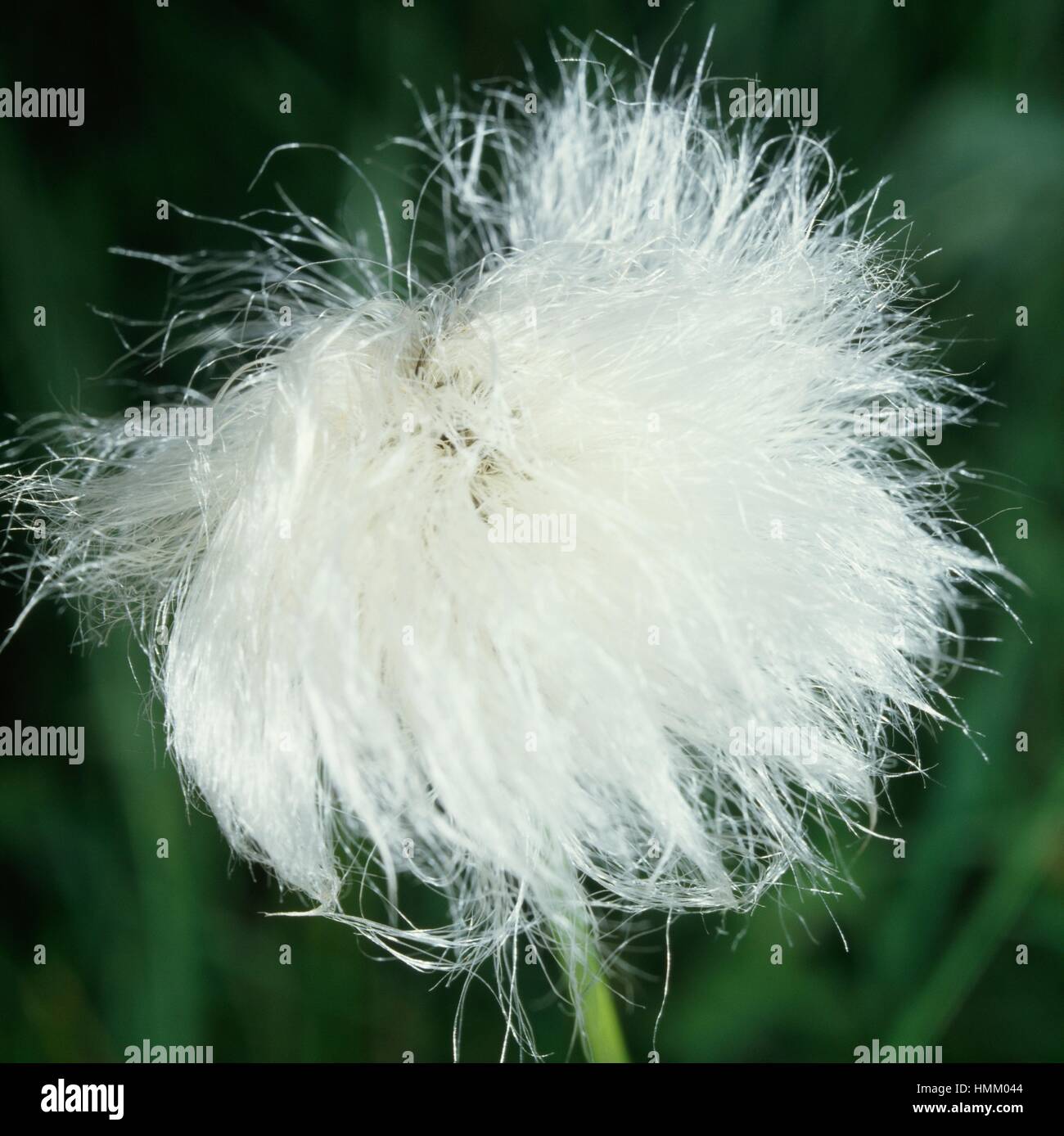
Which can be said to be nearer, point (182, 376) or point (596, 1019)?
point (596, 1019)

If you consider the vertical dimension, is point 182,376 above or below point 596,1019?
above

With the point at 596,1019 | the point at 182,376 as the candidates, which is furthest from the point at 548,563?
the point at 182,376

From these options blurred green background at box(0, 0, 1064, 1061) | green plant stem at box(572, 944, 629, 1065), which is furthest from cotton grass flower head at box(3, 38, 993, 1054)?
blurred green background at box(0, 0, 1064, 1061)

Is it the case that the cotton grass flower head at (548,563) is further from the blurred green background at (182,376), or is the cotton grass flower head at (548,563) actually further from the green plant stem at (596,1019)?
the blurred green background at (182,376)

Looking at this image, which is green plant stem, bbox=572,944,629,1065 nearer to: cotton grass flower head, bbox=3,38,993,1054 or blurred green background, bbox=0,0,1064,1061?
cotton grass flower head, bbox=3,38,993,1054

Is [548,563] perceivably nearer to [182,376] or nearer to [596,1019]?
[596,1019]

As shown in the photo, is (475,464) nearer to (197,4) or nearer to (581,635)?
(581,635)

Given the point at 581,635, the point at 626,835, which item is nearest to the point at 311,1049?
the point at 626,835
